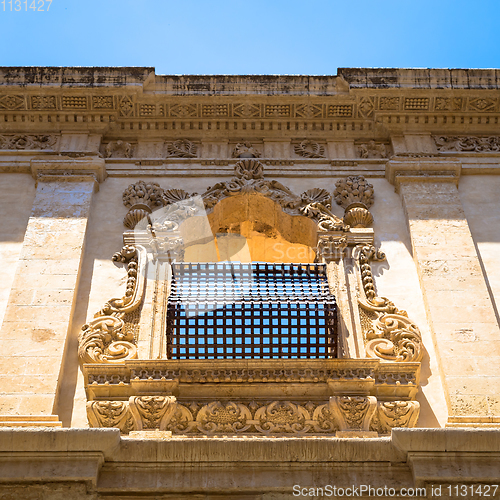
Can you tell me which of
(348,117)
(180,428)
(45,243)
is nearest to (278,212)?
(348,117)

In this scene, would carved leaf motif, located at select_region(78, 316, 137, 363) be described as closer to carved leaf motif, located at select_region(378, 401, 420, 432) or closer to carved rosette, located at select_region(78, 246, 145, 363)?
carved rosette, located at select_region(78, 246, 145, 363)

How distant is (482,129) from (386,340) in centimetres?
509

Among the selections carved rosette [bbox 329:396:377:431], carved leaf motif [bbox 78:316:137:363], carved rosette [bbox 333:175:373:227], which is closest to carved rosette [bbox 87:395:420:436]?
carved rosette [bbox 329:396:377:431]

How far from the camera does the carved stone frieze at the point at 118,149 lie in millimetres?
12656

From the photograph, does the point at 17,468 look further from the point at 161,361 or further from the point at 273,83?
the point at 273,83

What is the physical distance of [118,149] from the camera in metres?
12.8

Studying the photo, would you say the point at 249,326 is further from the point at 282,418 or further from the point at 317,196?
the point at 317,196

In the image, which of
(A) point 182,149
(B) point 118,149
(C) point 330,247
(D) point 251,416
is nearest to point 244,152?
(A) point 182,149

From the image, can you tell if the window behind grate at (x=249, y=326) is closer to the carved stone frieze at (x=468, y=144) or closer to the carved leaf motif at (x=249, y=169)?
the carved leaf motif at (x=249, y=169)

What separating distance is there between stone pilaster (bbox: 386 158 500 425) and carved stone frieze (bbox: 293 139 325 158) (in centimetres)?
122

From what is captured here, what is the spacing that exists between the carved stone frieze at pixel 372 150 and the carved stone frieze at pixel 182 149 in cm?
263

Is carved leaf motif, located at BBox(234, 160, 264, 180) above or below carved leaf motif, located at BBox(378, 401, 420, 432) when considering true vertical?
above

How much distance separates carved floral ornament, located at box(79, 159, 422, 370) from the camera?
31.3 ft

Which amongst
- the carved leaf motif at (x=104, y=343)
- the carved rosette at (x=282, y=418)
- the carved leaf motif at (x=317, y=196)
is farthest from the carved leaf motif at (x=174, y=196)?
the carved rosette at (x=282, y=418)
